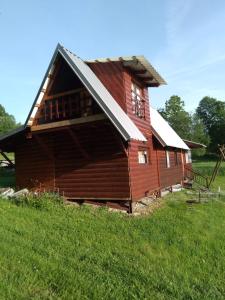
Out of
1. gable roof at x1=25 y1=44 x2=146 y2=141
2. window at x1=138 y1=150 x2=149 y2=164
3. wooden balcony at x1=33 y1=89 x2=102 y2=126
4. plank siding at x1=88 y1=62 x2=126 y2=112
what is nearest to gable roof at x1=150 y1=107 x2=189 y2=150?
window at x1=138 y1=150 x2=149 y2=164

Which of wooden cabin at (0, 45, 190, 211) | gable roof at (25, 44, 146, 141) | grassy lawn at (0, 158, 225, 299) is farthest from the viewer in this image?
wooden cabin at (0, 45, 190, 211)

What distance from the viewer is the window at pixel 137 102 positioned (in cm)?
1749

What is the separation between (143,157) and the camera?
58.9 feet

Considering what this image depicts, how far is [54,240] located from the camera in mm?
9695

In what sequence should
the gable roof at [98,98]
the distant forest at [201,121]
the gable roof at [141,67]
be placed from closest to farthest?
the gable roof at [98,98] → the gable roof at [141,67] → the distant forest at [201,121]

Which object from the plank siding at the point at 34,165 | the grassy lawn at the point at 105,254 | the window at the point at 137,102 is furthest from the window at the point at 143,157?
the plank siding at the point at 34,165

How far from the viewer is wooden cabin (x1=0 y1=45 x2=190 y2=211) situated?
48.2 ft

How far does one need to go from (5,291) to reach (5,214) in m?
5.57

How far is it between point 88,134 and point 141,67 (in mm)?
4251

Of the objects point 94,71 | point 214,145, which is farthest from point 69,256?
point 214,145

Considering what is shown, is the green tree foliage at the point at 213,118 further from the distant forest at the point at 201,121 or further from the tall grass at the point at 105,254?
the tall grass at the point at 105,254

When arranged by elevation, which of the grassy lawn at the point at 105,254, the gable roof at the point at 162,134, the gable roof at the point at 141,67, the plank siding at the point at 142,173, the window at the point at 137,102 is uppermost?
the gable roof at the point at 141,67

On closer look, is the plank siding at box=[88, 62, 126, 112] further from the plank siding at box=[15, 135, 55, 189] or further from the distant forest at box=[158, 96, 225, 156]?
the distant forest at box=[158, 96, 225, 156]

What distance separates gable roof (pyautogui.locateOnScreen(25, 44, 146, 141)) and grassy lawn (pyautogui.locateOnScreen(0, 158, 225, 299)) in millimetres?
3329
